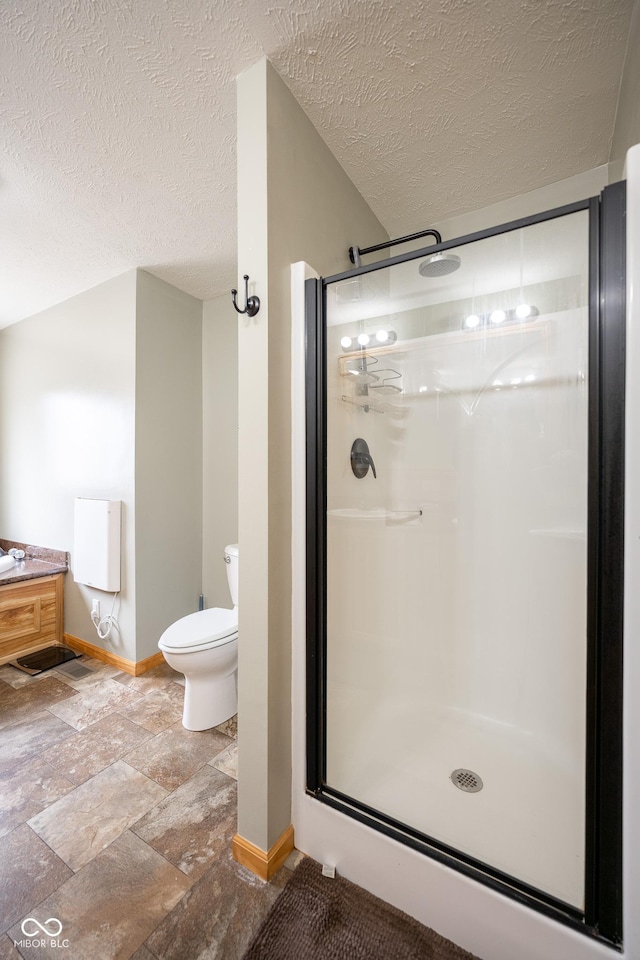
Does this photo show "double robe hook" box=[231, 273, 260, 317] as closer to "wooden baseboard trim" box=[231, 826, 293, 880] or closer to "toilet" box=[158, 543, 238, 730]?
"toilet" box=[158, 543, 238, 730]

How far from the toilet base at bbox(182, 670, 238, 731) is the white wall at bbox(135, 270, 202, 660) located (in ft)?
2.30

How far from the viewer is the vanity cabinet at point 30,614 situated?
2.64 metres

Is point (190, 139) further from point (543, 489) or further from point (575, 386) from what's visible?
point (543, 489)

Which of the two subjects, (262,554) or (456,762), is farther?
(456,762)

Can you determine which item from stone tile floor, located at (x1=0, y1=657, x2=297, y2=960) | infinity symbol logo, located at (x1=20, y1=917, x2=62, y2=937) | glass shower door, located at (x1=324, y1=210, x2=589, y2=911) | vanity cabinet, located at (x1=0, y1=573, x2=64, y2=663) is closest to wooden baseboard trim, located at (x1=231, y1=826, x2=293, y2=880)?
stone tile floor, located at (x1=0, y1=657, x2=297, y2=960)

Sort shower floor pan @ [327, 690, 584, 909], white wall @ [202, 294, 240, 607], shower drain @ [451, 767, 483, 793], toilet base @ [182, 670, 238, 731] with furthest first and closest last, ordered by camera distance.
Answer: white wall @ [202, 294, 240, 607] < toilet base @ [182, 670, 238, 731] < shower drain @ [451, 767, 483, 793] < shower floor pan @ [327, 690, 584, 909]

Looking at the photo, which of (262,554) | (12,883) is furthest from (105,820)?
(262,554)

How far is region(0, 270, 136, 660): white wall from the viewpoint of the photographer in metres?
2.54

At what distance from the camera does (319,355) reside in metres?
1.34

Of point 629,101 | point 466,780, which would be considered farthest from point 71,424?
point 629,101

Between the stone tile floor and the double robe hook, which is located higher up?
the double robe hook

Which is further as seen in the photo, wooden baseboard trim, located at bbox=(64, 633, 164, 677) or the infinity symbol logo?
wooden baseboard trim, located at bbox=(64, 633, 164, 677)

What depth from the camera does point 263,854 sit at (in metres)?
1.25

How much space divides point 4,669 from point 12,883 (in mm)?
1798
